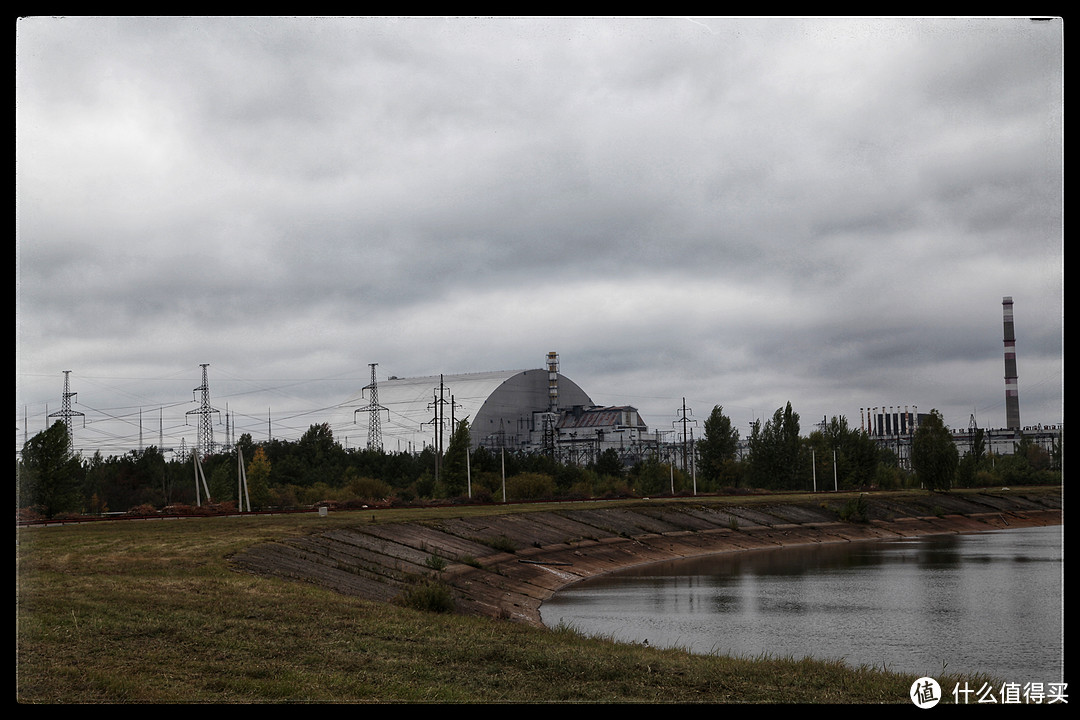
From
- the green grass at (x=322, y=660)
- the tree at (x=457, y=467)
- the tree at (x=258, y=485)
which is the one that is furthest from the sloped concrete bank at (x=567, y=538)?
the tree at (x=258, y=485)

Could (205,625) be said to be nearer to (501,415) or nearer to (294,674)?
(294,674)

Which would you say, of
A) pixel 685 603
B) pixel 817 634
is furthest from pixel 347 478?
pixel 817 634

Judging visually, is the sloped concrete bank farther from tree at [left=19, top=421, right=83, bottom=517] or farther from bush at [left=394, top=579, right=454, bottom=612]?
tree at [left=19, top=421, right=83, bottom=517]

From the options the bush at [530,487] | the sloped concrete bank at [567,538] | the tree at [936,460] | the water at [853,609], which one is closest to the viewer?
the water at [853,609]

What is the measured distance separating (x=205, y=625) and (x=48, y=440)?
39.4 meters

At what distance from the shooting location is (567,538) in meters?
46.5

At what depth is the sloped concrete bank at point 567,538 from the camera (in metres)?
27.4

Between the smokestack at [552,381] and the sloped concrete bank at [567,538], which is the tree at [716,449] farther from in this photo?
the smokestack at [552,381]

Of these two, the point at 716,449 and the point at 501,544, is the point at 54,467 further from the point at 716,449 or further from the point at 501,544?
the point at 716,449

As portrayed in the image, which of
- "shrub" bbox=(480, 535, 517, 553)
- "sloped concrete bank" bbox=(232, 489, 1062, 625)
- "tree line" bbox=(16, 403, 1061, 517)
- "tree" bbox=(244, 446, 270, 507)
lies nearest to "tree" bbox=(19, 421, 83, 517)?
"tree line" bbox=(16, 403, 1061, 517)

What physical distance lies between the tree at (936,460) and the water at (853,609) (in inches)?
1356

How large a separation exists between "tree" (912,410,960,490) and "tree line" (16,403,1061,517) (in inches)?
4.6

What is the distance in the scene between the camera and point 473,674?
12062 mm

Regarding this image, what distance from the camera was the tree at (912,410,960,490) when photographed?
275 feet
